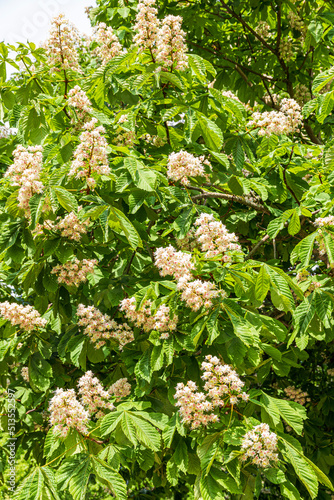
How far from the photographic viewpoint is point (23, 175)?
2.49m

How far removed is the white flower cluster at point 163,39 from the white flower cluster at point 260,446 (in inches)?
84.0

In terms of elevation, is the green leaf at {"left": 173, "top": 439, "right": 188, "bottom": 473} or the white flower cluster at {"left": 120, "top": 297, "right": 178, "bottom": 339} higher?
the white flower cluster at {"left": 120, "top": 297, "right": 178, "bottom": 339}

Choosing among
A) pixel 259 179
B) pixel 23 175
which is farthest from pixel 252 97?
pixel 23 175

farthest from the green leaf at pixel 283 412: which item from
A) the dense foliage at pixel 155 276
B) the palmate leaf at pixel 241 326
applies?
the palmate leaf at pixel 241 326

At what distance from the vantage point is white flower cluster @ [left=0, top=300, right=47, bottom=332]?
126 inches

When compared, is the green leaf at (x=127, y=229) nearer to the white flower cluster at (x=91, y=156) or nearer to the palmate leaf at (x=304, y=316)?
the white flower cluster at (x=91, y=156)

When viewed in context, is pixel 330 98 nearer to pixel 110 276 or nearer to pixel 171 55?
pixel 171 55

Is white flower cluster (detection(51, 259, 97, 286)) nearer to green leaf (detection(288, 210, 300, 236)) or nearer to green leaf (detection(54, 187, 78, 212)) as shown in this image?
green leaf (detection(54, 187, 78, 212))

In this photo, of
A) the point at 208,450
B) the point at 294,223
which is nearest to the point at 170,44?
the point at 294,223

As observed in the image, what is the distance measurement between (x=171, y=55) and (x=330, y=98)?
1.04 m

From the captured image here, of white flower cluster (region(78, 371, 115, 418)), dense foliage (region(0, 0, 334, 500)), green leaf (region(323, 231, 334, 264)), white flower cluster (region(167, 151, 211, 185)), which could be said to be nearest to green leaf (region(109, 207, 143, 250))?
dense foliage (region(0, 0, 334, 500))

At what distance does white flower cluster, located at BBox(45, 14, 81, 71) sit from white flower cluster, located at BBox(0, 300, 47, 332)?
1696 mm

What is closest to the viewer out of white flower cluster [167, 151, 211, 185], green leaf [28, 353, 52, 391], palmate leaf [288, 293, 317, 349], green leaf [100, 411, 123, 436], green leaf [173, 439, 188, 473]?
green leaf [100, 411, 123, 436]

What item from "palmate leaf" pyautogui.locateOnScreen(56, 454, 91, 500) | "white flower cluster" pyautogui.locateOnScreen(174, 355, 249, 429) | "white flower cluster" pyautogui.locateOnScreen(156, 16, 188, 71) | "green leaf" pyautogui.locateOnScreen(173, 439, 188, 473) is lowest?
"green leaf" pyautogui.locateOnScreen(173, 439, 188, 473)
